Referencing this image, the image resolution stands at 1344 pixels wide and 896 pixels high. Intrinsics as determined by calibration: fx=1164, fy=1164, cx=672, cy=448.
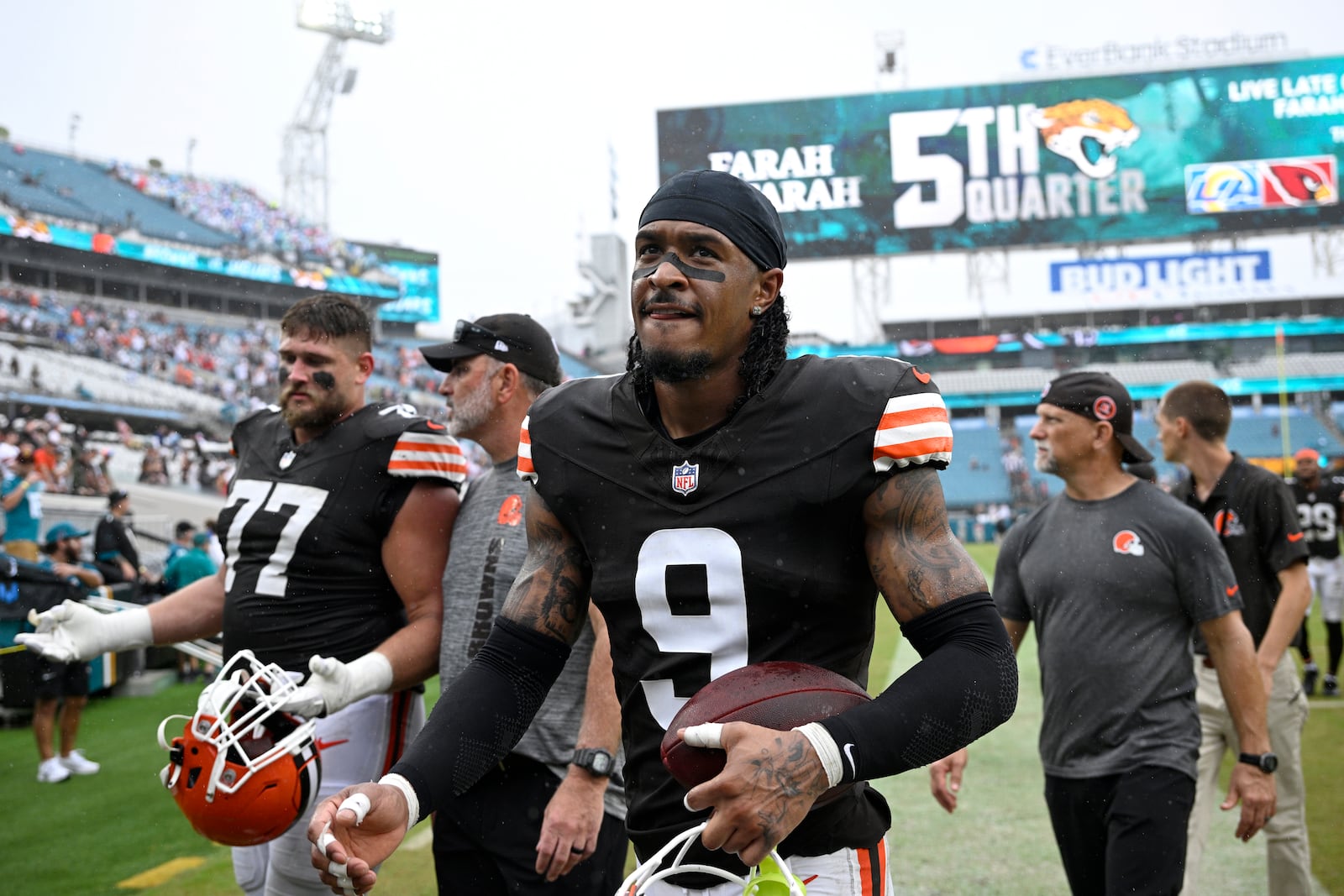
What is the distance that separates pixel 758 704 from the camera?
5.41ft

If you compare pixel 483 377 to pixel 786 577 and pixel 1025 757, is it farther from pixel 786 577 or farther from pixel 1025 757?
pixel 1025 757

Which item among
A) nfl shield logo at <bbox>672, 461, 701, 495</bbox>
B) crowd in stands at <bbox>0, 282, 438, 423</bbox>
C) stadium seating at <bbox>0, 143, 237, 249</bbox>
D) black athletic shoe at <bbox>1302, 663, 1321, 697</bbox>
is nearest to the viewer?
nfl shield logo at <bbox>672, 461, 701, 495</bbox>

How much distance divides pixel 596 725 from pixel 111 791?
4.61 metres

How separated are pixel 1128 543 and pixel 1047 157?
30.8m

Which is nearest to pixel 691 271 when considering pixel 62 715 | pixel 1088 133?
pixel 62 715

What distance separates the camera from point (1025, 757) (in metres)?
6.65

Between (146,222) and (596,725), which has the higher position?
(146,222)

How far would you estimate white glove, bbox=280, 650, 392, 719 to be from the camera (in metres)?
2.62

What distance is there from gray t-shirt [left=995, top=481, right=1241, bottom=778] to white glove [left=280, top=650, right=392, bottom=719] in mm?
1940

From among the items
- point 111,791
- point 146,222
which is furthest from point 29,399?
point 111,791

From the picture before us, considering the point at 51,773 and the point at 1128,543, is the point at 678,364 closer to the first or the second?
the point at 1128,543

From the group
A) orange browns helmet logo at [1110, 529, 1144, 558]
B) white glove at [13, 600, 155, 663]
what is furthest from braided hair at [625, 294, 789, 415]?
white glove at [13, 600, 155, 663]

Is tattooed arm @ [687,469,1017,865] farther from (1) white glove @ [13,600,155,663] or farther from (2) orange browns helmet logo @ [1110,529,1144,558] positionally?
(1) white glove @ [13,600,155,663]

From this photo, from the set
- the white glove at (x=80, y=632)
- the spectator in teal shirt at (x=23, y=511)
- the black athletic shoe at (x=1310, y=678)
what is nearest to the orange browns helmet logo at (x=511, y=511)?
the white glove at (x=80, y=632)
